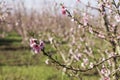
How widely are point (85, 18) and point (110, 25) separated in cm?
84

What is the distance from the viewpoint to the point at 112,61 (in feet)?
16.9

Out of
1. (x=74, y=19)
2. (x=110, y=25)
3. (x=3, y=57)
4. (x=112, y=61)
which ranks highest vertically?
(x=74, y=19)

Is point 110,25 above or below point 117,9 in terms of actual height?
below

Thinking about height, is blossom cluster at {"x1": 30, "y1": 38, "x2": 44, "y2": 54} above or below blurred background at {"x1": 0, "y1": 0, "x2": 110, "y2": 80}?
above

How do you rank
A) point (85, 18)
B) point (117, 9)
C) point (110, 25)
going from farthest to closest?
point (110, 25)
point (85, 18)
point (117, 9)

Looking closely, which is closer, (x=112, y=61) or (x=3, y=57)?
(x=112, y=61)

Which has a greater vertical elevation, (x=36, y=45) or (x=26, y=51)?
(x=36, y=45)

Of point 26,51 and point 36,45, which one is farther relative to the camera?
point 26,51

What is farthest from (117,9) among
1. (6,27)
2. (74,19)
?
(6,27)

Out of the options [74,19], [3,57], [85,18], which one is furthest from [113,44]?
[3,57]

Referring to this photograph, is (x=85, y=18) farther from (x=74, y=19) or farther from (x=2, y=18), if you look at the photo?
(x=2, y=18)

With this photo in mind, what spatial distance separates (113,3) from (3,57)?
16753mm

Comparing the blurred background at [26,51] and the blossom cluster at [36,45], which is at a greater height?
the blossom cluster at [36,45]

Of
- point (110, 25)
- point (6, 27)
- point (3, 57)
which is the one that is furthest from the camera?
point (6, 27)
